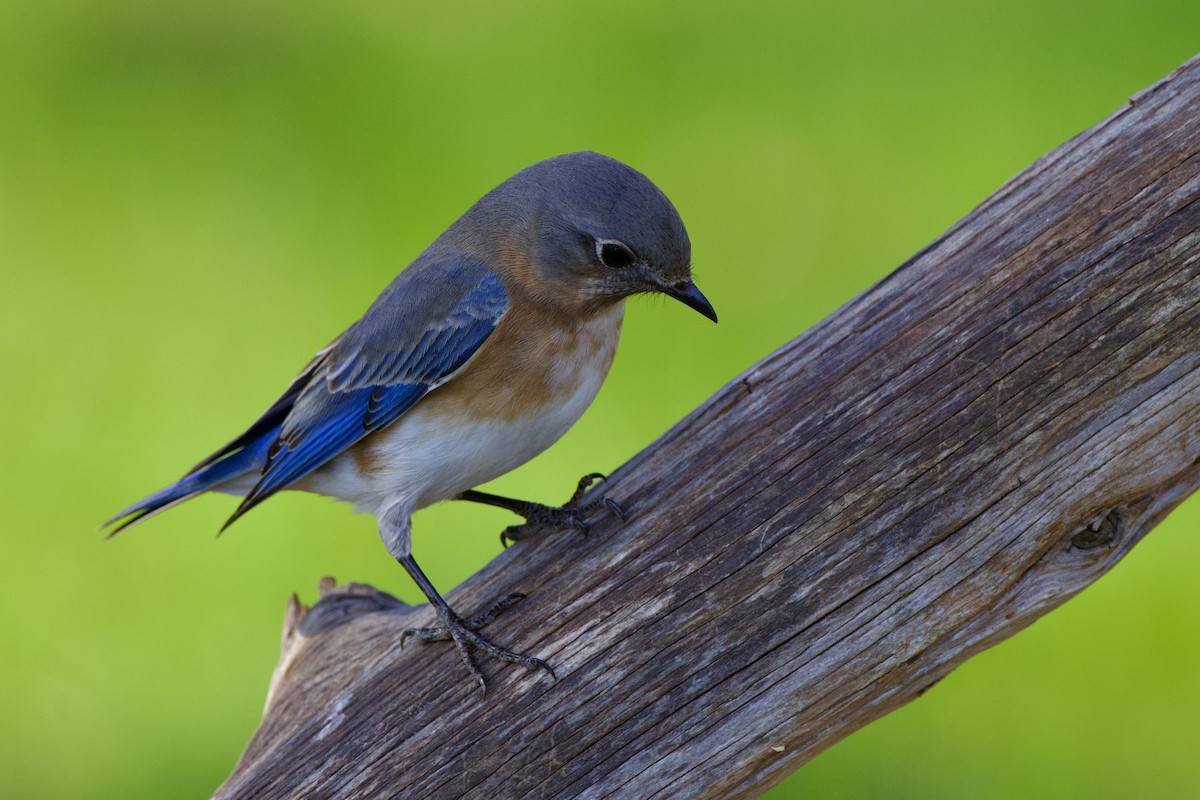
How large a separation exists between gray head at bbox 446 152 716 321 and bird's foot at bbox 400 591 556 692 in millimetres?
904

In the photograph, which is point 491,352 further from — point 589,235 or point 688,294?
point 688,294

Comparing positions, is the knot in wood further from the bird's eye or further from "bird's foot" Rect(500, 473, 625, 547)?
the bird's eye

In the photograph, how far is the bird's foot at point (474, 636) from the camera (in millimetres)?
3682

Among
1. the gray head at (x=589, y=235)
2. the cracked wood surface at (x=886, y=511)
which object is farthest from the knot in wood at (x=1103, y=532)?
the gray head at (x=589, y=235)

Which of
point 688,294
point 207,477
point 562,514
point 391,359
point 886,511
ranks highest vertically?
point 207,477

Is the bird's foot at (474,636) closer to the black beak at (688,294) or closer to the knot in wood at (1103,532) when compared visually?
the black beak at (688,294)

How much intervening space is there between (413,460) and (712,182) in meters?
4.80

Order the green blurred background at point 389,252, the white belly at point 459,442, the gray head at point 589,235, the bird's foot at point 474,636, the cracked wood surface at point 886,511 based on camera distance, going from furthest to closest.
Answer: the green blurred background at point 389,252, the white belly at point 459,442, the gray head at point 589,235, the bird's foot at point 474,636, the cracked wood surface at point 886,511

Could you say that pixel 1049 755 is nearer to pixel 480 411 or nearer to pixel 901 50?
pixel 480 411

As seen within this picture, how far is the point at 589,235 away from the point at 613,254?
3.6 inches

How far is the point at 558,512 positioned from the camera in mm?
3939

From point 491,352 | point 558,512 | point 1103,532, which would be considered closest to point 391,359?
point 491,352

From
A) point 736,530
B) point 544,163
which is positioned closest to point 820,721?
point 736,530

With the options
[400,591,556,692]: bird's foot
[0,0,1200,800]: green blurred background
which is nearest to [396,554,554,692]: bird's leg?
[400,591,556,692]: bird's foot
